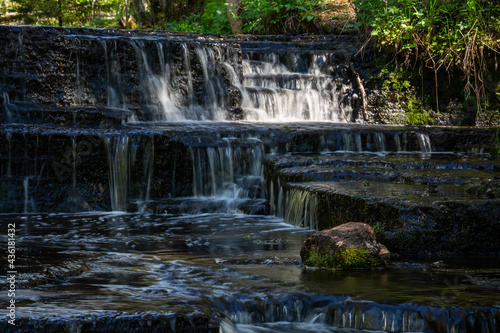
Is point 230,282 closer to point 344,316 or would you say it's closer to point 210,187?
point 344,316

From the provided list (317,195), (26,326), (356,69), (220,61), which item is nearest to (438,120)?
(356,69)

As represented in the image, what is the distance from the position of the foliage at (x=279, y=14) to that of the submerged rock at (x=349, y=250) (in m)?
10.6

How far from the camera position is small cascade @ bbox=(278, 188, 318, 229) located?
266 inches

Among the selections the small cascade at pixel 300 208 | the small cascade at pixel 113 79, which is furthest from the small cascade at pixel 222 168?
the small cascade at pixel 113 79

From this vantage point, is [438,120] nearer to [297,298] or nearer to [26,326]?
[297,298]

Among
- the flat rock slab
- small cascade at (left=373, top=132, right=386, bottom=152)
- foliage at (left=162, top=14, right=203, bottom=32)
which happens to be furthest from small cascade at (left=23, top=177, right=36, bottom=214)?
foliage at (left=162, top=14, right=203, bottom=32)

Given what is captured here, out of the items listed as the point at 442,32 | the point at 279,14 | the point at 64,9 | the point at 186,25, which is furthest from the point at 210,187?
the point at 64,9

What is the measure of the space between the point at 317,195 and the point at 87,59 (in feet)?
21.7

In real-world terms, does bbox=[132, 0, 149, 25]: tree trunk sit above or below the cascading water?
above

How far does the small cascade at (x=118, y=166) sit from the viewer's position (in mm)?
8914

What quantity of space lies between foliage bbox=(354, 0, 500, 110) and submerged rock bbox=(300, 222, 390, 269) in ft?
24.1

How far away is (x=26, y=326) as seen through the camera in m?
3.36

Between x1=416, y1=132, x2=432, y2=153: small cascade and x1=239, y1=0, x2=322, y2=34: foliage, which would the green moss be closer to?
Answer: x1=416, y1=132, x2=432, y2=153: small cascade

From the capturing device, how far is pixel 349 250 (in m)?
4.96
